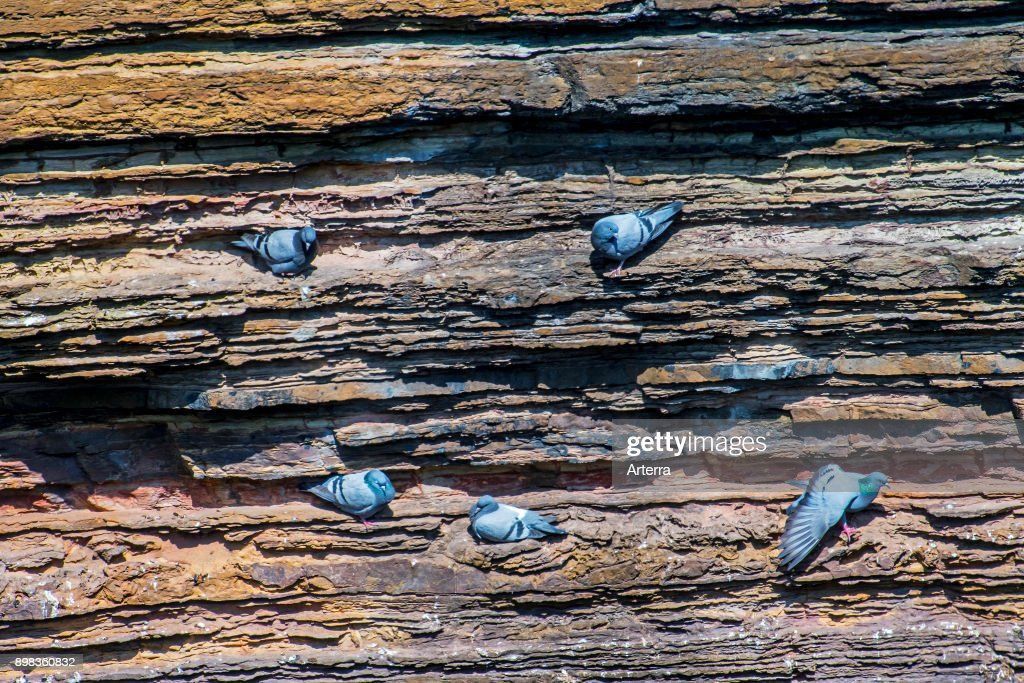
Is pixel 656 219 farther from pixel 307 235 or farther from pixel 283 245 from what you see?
pixel 283 245

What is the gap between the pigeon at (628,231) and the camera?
5102mm

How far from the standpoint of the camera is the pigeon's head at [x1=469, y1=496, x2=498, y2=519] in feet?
18.4

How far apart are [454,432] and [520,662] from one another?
5.90 feet

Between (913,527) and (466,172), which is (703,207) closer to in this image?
(466,172)

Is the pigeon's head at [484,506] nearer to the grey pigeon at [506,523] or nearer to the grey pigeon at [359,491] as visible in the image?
the grey pigeon at [506,523]

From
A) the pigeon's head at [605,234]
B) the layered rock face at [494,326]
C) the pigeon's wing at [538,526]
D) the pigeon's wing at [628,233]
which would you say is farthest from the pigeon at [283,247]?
the pigeon's wing at [538,526]

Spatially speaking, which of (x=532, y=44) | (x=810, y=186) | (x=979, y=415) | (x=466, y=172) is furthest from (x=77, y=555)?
(x=979, y=415)

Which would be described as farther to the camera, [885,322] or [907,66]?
[885,322]

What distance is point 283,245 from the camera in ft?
17.0

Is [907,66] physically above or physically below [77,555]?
above

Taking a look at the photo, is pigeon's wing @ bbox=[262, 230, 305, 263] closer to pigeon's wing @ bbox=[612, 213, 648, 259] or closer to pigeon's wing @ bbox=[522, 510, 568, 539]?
pigeon's wing @ bbox=[612, 213, 648, 259]

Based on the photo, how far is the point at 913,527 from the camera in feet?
18.4

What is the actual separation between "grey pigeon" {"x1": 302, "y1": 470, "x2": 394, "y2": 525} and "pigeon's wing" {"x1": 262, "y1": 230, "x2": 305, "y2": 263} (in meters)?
A: 1.69

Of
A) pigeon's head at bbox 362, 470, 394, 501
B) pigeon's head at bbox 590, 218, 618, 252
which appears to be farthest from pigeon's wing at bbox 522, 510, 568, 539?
pigeon's head at bbox 590, 218, 618, 252
